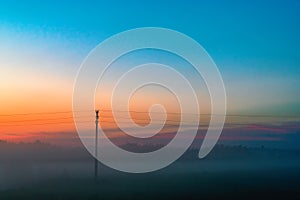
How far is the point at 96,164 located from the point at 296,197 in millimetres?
25470

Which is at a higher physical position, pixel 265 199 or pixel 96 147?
pixel 96 147

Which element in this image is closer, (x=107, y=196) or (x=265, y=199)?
(x=265, y=199)

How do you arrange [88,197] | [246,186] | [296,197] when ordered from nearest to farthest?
1. [296,197]
2. [88,197]
3. [246,186]

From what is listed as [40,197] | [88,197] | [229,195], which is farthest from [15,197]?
[229,195]

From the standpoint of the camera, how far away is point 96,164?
70375 mm

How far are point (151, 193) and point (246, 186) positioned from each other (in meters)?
15.6

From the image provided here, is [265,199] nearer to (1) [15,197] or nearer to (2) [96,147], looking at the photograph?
(2) [96,147]

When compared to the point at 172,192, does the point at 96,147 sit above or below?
above

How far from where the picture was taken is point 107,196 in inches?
2520

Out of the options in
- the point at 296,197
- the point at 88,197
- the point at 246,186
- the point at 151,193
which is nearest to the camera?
the point at 296,197

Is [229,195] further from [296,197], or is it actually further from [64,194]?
[64,194]

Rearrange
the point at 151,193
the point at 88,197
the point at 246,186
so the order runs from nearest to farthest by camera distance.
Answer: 1. the point at 88,197
2. the point at 151,193
3. the point at 246,186

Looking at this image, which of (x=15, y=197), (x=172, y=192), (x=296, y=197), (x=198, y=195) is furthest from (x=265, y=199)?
(x=15, y=197)

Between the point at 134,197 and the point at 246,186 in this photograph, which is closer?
the point at 134,197
